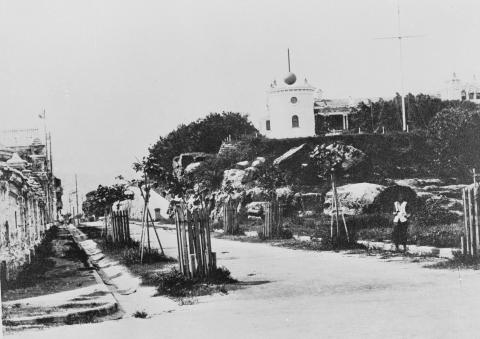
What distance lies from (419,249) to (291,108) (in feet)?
134

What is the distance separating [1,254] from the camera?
12594 millimetres

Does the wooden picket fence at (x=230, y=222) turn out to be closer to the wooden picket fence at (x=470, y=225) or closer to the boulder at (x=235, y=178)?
the boulder at (x=235, y=178)

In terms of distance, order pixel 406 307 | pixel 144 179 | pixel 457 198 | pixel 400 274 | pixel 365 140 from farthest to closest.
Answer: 1. pixel 365 140
2. pixel 457 198
3. pixel 144 179
4. pixel 400 274
5. pixel 406 307

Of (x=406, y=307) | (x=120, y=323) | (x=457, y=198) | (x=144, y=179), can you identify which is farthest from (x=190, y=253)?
(x=457, y=198)

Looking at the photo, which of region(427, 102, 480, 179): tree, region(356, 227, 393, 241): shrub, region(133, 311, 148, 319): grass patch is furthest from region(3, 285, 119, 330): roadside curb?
region(427, 102, 480, 179): tree

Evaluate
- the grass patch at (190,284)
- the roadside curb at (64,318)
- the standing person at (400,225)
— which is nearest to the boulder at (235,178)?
the standing person at (400,225)

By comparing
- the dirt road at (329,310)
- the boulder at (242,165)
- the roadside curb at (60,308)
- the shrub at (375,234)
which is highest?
the boulder at (242,165)

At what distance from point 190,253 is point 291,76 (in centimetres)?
4461

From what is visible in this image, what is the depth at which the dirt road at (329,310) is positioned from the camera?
7.47 meters

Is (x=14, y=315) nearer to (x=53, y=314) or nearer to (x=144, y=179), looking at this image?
(x=53, y=314)

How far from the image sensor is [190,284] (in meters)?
11.5

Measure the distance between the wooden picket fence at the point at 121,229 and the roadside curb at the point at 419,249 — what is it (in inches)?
320

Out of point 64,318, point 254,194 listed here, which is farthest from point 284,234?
point 64,318

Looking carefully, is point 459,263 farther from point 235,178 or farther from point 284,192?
point 235,178
